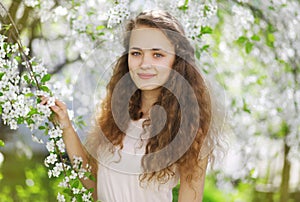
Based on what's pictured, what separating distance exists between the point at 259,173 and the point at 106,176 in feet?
12.5

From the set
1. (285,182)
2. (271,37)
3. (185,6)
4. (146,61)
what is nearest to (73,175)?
(146,61)

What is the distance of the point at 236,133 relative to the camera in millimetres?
3857

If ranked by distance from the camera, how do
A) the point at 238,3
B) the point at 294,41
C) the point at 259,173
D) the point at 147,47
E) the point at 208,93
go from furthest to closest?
1. the point at 259,173
2. the point at 294,41
3. the point at 238,3
4. the point at 208,93
5. the point at 147,47

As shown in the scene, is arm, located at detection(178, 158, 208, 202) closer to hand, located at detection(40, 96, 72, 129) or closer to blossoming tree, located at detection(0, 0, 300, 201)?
hand, located at detection(40, 96, 72, 129)

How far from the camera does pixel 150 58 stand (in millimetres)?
1701

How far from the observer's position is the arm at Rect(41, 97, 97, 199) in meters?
1.72

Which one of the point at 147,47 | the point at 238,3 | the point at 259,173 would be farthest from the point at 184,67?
the point at 259,173

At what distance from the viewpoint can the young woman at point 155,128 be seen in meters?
1.74

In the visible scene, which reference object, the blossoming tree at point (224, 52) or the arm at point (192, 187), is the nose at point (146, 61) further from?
the blossoming tree at point (224, 52)

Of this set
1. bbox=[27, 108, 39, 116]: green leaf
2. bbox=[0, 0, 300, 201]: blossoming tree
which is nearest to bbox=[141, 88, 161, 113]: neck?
bbox=[27, 108, 39, 116]: green leaf

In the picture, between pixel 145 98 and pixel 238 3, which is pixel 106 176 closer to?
pixel 145 98

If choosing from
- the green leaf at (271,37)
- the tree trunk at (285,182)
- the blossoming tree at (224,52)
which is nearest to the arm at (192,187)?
the blossoming tree at (224,52)

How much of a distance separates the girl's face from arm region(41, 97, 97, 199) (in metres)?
0.24

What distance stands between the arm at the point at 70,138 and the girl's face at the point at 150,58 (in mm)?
241
